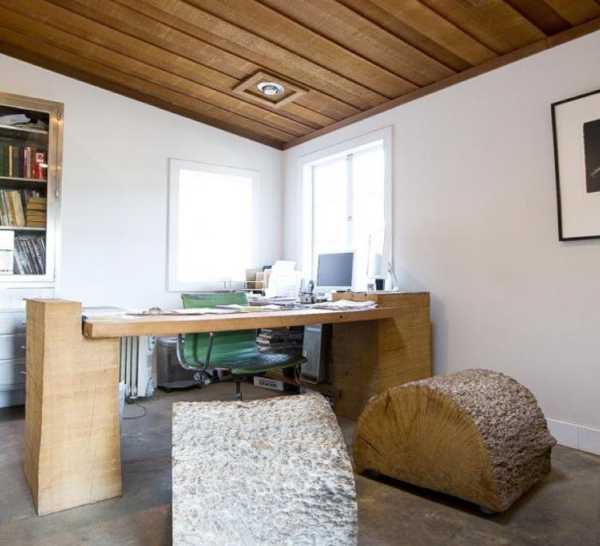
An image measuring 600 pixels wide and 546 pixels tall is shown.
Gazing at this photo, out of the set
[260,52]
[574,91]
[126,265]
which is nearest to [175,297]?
[126,265]

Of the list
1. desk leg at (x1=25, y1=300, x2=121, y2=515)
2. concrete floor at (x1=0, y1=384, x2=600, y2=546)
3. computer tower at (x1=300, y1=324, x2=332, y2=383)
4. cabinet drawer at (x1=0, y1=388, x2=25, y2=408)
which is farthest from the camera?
computer tower at (x1=300, y1=324, x2=332, y2=383)

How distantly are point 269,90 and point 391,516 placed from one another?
3.00 m

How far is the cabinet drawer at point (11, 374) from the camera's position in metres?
3.19

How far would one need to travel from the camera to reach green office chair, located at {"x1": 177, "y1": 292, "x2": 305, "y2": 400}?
8.77 ft

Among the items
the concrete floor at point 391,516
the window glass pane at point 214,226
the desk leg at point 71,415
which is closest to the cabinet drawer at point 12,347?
the concrete floor at point 391,516

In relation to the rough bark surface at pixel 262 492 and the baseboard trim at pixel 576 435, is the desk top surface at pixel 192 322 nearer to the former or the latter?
the rough bark surface at pixel 262 492

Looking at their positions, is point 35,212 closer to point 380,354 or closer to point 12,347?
point 12,347

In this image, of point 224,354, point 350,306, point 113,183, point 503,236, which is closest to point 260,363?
point 224,354

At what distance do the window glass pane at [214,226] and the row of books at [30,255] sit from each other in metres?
1.09

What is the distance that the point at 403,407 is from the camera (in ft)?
6.83

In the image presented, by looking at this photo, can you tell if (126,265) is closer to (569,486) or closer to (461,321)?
(461,321)

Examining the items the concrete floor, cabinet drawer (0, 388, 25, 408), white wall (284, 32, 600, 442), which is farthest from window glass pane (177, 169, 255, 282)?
the concrete floor

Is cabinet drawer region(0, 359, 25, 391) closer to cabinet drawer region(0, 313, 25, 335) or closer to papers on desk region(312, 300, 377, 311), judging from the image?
cabinet drawer region(0, 313, 25, 335)

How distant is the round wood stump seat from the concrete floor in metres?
0.07
